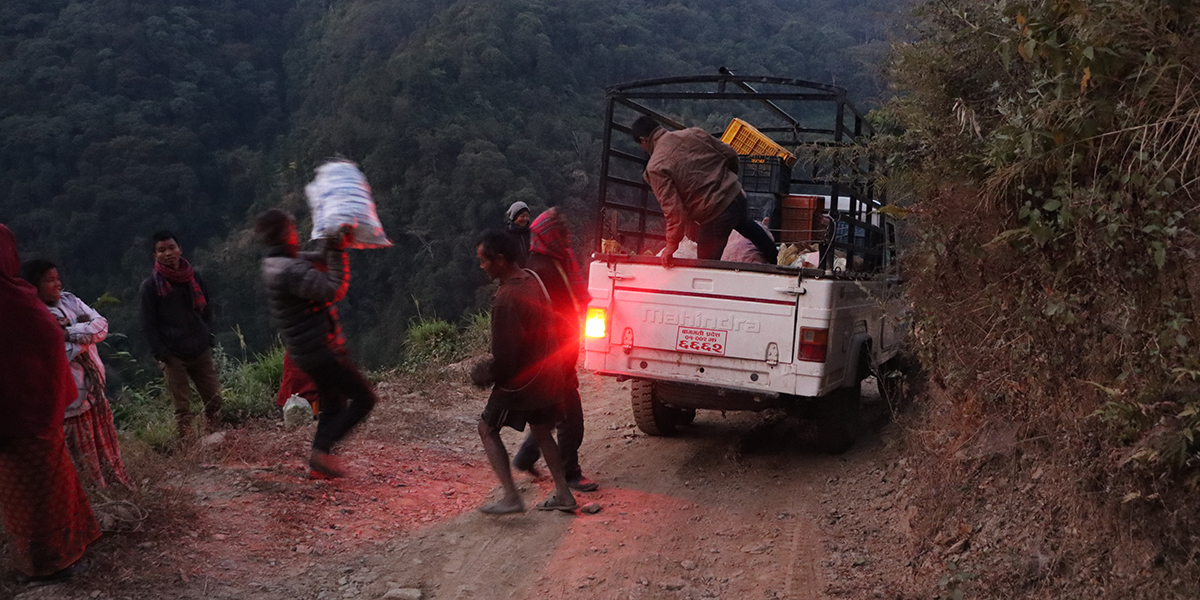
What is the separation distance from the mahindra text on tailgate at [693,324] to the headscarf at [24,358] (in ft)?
10.4

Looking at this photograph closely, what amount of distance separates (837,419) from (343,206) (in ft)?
11.6

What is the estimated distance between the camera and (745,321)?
5.55 metres

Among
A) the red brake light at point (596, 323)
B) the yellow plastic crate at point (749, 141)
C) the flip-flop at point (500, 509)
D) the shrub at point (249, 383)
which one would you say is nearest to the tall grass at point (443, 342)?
the shrub at point (249, 383)

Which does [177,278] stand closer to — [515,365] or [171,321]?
[171,321]

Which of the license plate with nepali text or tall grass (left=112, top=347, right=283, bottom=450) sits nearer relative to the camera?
the license plate with nepali text

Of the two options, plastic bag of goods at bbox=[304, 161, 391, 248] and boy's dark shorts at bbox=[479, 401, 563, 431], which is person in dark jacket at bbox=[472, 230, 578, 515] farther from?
plastic bag of goods at bbox=[304, 161, 391, 248]

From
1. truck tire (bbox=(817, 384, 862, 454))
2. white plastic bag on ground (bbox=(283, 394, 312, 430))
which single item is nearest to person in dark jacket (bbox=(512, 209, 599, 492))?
truck tire (bbox=(817, 384, 862, 454))

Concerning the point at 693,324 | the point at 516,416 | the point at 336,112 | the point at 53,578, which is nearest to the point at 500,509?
the point at 516,416

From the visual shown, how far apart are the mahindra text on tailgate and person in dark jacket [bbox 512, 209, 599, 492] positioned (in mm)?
532

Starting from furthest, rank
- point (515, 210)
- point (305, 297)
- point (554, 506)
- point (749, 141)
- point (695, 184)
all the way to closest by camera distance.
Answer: point (749, 141), point (515, 210), point (695, 184), point (554, 506), point (305, 297)

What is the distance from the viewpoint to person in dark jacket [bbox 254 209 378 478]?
465 cm

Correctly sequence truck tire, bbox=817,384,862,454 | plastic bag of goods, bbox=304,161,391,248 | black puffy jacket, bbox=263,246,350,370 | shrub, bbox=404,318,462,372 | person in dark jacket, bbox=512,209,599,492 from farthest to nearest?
shrub, bbox=404,318,462,372 < truck tire, bbox=817,384,862,454 < person in dark jacket, bbox=512,209,599,492 < plastic bag of goods, bbox=304,161,391,248 < black puffy jacket, bbox=263,246,350,370

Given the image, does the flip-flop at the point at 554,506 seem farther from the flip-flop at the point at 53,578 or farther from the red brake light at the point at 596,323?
the flip-flop at the point at 53,578

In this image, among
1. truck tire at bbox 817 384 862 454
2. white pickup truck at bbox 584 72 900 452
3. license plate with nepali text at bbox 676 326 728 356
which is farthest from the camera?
truck tire at bbox 817 384 862 454
